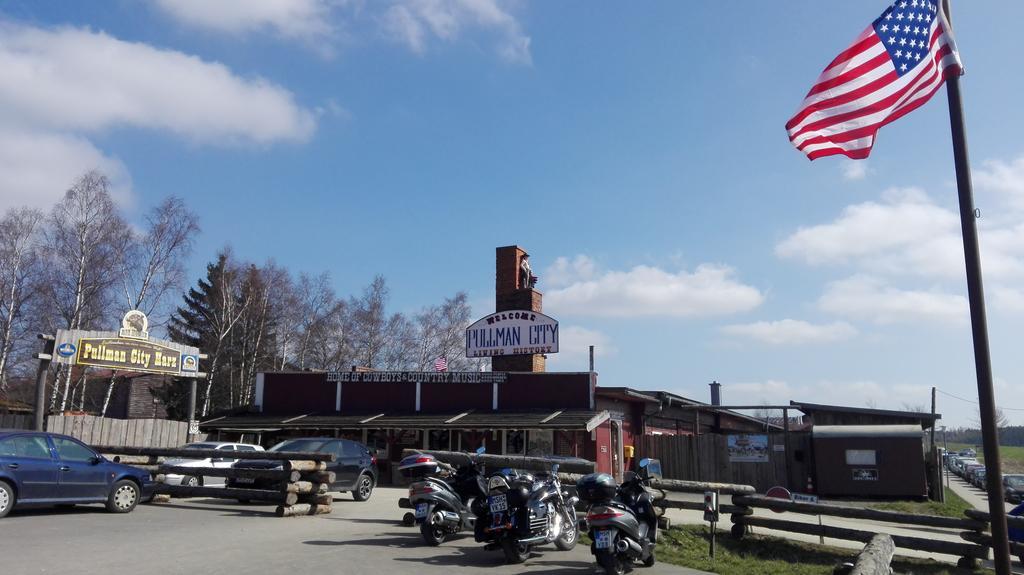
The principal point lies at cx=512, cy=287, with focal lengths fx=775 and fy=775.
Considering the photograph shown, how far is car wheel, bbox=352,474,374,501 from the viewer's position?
59.6 ft

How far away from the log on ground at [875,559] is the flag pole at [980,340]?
1024 millimetres

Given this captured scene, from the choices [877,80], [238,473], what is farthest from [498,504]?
[238,473]

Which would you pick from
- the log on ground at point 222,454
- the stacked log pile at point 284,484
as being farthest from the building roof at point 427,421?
the log on ground at point 222,454

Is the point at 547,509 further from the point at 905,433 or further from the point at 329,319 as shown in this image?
the point at 329,319

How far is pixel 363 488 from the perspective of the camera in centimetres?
1841

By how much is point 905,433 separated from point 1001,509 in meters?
21.8

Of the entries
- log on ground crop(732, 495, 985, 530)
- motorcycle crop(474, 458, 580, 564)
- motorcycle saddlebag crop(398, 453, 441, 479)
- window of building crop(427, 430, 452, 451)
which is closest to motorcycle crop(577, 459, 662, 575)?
motorcycle crop(474, 458, 580, 564)

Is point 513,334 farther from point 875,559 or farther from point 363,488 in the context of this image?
point 875,559

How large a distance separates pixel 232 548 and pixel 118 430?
1775cm

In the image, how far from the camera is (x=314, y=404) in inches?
1284

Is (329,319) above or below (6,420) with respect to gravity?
above

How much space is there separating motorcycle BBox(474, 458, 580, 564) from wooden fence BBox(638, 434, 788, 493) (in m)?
20.1

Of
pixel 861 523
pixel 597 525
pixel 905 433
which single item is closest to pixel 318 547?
pixel 597 525

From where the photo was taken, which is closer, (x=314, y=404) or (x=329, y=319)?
(x=314, y=404)
